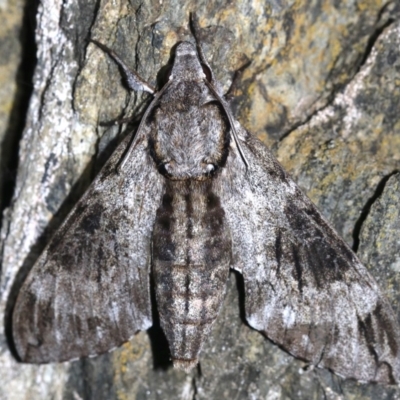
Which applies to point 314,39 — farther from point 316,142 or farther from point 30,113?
point 30,113

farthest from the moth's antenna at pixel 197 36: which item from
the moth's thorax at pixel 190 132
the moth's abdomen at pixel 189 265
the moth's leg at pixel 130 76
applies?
the moth's abdomen at pixel 189 265

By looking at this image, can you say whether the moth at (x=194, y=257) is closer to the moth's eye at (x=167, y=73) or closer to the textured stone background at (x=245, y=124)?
the moth's eye at (x=167, y=73)

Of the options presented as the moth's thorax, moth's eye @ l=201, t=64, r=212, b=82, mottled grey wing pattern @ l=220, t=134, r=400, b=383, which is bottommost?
mottled grey wing pattern @ l=220, t=134, r=400, b=383

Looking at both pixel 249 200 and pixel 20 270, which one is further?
pixel 20 270

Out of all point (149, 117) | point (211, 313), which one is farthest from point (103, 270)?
point (149, 117)

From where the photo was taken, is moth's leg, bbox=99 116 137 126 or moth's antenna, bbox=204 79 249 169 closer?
moth's antenna, bbox=204 79 249 169

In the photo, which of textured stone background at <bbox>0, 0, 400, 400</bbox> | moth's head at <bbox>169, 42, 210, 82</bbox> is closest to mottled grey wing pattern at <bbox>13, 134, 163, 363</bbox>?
textured stone background at <bbox>0, 0, 400, 400</bbox>

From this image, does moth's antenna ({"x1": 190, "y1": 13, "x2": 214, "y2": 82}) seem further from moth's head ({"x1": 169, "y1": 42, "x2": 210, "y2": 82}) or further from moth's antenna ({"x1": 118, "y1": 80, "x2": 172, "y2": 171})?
moth's antenna ({"x1": 118, "y1": 80, "x2": 172, "y2": 171})
